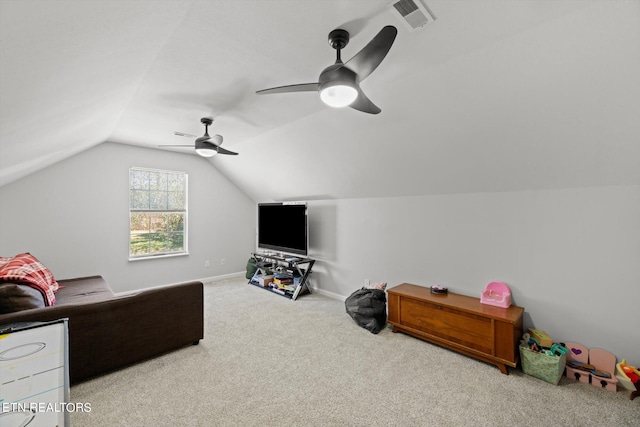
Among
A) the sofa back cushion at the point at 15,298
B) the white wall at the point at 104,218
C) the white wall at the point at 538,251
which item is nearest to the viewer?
the sofa back cushion at the point at 15,298

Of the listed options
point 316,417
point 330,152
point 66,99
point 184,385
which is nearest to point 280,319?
point 184,385

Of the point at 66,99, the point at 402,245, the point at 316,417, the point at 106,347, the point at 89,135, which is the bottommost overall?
the point at 316,417

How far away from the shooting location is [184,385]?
222 centimetres

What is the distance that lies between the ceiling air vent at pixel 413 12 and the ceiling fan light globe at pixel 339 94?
0.46 meters

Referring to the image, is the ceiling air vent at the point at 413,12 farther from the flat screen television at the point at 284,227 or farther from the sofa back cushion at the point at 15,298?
the sofa back cushion at the point at 15,298

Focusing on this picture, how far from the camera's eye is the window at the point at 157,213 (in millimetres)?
4605

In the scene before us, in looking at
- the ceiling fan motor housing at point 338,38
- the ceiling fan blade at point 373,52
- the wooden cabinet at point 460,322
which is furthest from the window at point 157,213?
the ceiling fan blade at point 373,52

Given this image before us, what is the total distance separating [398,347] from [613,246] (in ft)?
6.78

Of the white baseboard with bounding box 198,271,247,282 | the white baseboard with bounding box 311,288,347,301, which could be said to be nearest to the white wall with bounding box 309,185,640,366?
the white baseboard with bounding box 311,288,347,301

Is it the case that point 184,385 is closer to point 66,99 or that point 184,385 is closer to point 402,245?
point 66,99

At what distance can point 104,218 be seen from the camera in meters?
4.23

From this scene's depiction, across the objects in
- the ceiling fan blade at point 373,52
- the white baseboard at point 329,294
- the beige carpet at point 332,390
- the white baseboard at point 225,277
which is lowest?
the beige carpet at point 332,390

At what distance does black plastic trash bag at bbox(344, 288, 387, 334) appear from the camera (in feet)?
10.5

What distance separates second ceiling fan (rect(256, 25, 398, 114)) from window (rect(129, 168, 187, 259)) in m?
3.90
